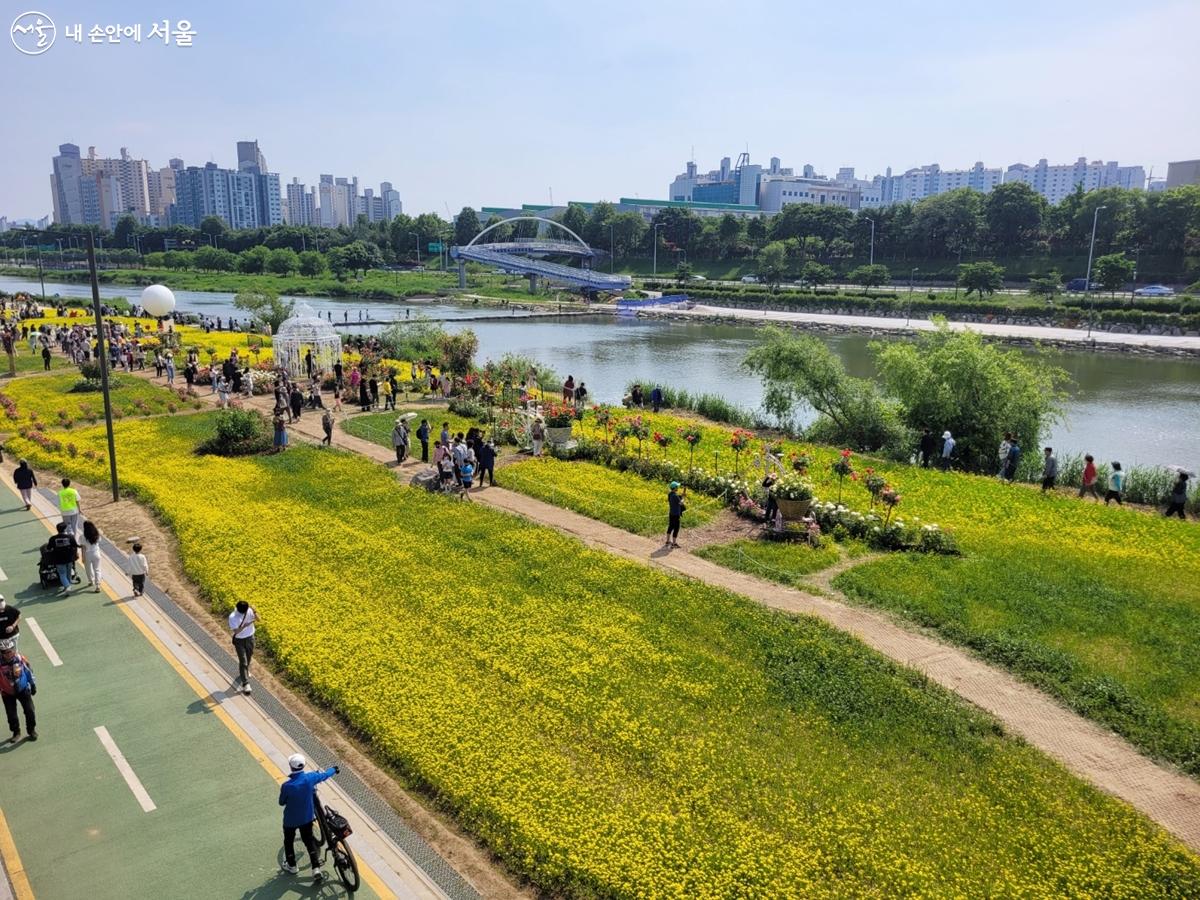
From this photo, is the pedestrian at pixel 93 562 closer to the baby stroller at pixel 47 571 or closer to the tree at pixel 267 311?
the baby stroller at pixel 47 571

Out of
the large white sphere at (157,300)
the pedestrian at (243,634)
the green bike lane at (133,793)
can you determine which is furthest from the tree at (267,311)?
the pedestrian at (243,634)

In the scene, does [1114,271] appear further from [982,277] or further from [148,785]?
[148,785]

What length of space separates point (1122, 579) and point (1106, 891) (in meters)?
9.17

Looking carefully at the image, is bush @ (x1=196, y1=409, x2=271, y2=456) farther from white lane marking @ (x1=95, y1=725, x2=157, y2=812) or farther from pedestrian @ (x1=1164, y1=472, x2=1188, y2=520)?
pedestrian @ (x1=1164, y1=472, x2=1188, y2=520)

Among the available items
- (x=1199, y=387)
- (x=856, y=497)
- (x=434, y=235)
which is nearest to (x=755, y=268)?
(x=434, y=235)

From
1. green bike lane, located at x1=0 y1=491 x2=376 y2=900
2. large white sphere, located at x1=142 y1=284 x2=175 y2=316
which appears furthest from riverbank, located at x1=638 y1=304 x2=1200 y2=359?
green bike lane, located at x1=0 y1=491 x2=376 y2=900

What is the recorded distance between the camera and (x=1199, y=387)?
52.2 meters

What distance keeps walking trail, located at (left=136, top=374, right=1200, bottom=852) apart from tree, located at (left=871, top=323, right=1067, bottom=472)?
1453 centimetres

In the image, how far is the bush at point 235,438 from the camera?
25312 mm

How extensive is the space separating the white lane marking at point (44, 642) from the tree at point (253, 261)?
137 meters

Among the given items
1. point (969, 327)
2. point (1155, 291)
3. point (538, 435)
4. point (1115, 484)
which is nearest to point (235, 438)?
point (538, 435)

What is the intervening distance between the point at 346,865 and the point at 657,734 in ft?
13.3

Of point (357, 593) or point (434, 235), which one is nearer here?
point (357, 593)

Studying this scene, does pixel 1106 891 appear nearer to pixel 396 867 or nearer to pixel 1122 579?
pixel 396 867
